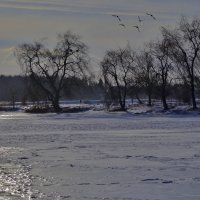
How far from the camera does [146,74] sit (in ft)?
244

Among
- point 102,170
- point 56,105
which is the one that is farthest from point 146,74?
point 102,170

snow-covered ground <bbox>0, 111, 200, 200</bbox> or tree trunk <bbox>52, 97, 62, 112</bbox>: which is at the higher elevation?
tree trunk <bbox>52, 97, 62, 112</bbox>

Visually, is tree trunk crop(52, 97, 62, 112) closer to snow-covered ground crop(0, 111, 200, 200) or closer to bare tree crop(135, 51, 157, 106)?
bare tree crop(135, 51, 157, 106)

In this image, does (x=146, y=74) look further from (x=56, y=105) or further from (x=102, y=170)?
(x=102, y=170)

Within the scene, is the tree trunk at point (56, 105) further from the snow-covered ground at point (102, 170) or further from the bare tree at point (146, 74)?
the snow-covered ground at point (102, 170)

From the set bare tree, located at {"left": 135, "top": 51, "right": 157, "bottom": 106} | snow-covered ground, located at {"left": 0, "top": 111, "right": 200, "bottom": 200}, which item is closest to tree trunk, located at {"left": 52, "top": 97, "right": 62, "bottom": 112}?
bare tree, located at {"left": 135, "top": 51, "right": 157, "bottom": 106}

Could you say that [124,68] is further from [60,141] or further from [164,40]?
[60,141]

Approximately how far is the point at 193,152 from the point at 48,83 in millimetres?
60707

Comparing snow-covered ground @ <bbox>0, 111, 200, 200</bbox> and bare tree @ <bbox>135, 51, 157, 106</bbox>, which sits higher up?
bare tree @ <bbox>135, 51, 157, 106</bbox>

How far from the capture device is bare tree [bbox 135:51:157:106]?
239 ft

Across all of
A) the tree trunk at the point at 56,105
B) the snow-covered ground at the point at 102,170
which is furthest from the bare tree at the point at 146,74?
the snow-covered ground at the point at 102,170

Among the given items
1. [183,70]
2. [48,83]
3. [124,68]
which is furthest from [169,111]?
[48,83]

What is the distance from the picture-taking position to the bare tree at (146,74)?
72.7 meters

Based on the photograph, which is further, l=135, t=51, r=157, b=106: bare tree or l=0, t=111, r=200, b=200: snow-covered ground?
l=135, t=51, r=157, b=106: bare tree
